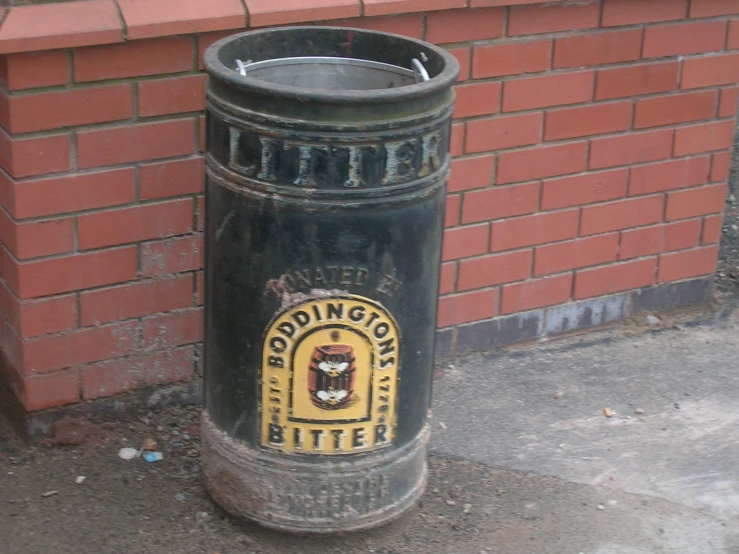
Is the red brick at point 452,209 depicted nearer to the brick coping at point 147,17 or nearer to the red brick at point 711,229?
the brick coping at point 147,17

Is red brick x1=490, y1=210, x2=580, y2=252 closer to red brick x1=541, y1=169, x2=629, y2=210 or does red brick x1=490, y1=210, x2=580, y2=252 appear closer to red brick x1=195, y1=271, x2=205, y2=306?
red brick x1=541, y1=169, x2=629, y2=210

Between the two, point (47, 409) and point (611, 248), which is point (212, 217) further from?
point (611, 248)

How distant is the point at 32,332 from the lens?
9.94ft

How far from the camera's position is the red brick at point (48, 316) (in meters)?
3.01

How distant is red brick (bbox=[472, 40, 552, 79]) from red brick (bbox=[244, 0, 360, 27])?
377 millimetres

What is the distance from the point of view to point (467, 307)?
12.0 feet

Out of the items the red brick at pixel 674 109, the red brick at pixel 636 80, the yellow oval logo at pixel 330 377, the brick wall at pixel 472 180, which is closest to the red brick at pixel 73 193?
the brick wall at pixel 472 180

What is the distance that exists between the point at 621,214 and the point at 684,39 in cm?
60

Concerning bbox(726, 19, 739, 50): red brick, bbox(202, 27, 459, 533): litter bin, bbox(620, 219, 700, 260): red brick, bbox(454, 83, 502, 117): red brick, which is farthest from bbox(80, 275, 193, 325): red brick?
bbox(726, 19, 739, 50): red brick

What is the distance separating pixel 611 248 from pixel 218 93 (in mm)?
1831

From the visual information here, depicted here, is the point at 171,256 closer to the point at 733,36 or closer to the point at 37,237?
the point at 37,237

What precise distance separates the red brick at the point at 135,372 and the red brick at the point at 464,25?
1.15 m

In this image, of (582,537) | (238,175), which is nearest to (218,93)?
(238,175)

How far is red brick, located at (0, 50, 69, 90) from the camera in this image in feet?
9.03
